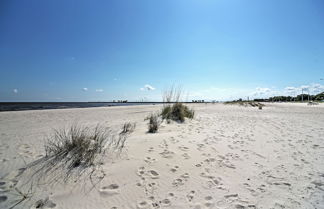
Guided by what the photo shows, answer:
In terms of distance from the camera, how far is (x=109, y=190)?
2.06m

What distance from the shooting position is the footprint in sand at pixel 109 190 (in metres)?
1.99

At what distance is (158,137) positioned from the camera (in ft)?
14.6

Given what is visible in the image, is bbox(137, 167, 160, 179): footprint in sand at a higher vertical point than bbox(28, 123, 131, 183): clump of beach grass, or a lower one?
lower

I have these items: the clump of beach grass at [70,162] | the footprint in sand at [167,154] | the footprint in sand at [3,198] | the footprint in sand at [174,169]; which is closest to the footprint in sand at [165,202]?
the footprint in sand at [174,169]

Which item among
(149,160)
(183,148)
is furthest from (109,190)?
(183,148)

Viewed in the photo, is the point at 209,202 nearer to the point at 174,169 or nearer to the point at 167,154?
the point at 174,169

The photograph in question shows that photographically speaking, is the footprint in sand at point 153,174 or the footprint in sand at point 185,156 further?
the footprint in sand at point 185,156

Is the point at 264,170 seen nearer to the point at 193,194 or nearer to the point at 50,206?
the point at 193,194

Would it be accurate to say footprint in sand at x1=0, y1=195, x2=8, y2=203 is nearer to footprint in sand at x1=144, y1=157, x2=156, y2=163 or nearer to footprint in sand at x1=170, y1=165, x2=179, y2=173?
footprint in sand at x1=144, y1=157, x2=156, y2=163

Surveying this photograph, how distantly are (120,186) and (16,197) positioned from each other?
4.74 feet

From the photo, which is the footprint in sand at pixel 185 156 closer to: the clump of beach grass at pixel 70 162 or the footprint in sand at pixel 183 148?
the footprint in sand at pixel 183 148

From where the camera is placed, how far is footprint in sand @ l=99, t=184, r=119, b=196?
199 cm

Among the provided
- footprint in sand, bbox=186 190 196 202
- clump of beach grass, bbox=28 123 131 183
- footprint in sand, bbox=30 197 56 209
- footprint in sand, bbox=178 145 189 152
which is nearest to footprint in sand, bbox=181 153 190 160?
footprint in sand, bbox=178 145 189 152

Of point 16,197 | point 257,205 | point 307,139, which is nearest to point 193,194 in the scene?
point 257,205
